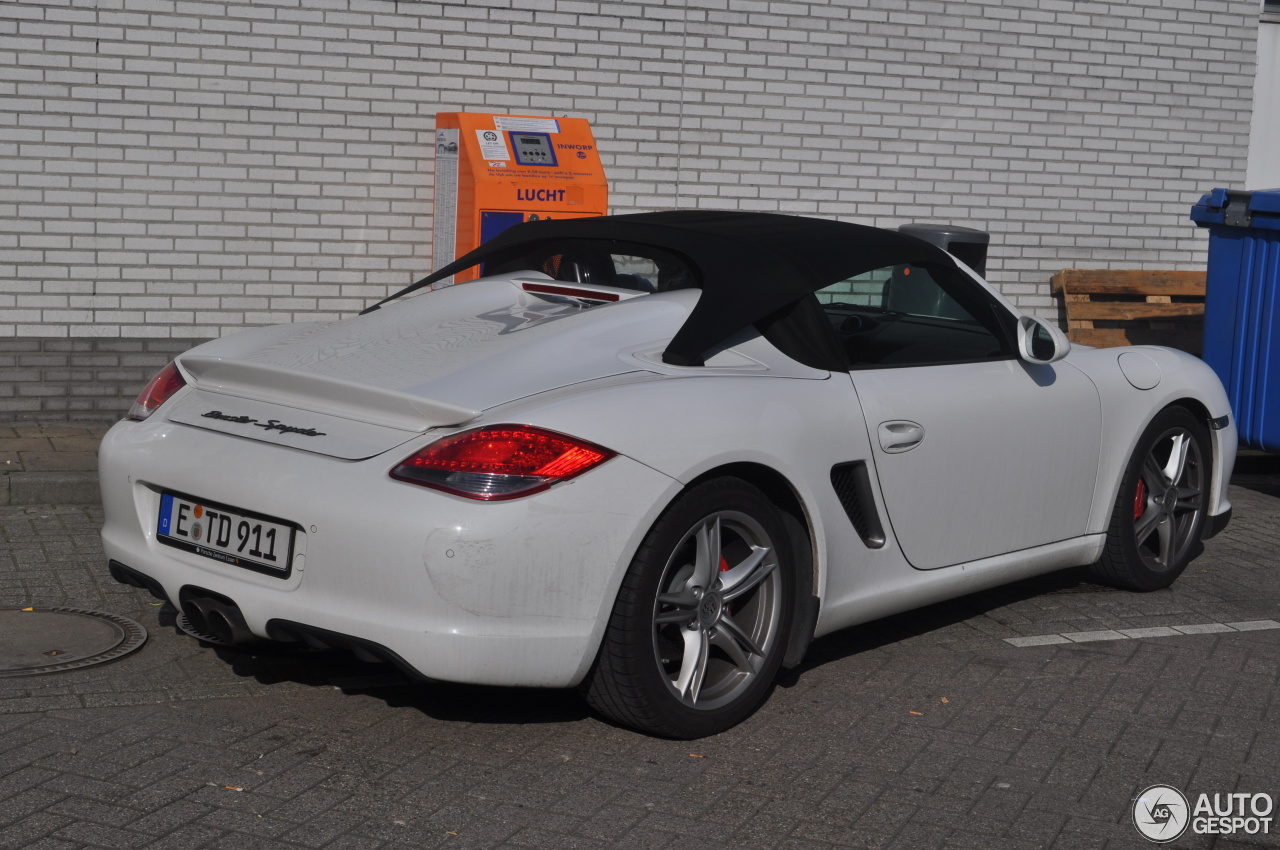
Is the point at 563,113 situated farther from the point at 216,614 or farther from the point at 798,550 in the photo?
the point at 216,614

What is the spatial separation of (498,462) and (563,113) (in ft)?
20.6

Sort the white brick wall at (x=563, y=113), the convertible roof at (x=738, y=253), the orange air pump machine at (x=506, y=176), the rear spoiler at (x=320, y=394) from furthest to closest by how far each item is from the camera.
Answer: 1. the white brick wall at (x=563, y=113)
2. the orange air pump machine at (x=506, y=176)
3. the convertible roof at (x=738, y=253)
4. the rear spoiler at (x=320, y=394)

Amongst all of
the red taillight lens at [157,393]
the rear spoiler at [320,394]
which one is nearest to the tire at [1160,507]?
the rear spoiler at [320,394]

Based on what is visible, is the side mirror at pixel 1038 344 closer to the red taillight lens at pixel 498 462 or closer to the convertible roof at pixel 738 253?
the convertible roof at pixel 738 253

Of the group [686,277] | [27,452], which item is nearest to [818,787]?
[686,277]

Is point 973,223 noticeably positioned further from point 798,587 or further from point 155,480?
point 155,480

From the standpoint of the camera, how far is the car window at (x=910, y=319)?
180 inches

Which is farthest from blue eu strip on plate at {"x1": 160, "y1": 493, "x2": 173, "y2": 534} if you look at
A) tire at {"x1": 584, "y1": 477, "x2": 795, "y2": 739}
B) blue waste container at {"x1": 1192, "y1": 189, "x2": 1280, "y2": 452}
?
blue waste container at {"x1": 1192, "y1": 189, "x2": 1280, "y2": 452}

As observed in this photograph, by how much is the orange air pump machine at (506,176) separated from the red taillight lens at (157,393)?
399 cm

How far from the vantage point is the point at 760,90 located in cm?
975

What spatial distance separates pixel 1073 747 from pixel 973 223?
7.15m

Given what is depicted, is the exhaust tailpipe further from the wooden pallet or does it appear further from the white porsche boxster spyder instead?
the wooden pallet

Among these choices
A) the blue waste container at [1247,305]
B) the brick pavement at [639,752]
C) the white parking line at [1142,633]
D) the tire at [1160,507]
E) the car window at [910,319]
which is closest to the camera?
the brick pavement at [639,752]

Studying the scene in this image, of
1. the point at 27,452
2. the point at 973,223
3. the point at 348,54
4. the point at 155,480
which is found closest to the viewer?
the point at 155,480
